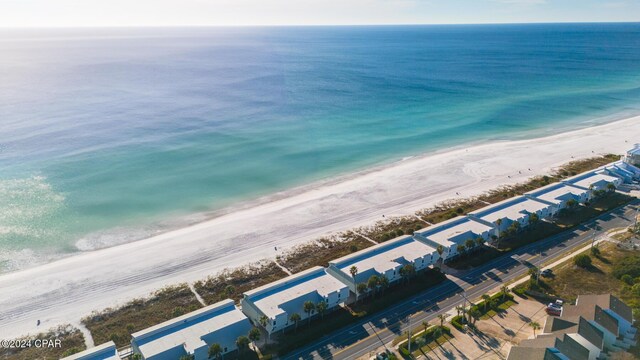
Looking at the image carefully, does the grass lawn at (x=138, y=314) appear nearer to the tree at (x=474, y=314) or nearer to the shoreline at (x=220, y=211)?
the shoreline at (x=220, y=211)

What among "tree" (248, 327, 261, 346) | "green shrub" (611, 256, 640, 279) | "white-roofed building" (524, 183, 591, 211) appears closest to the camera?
"tree" (248, 327, 261, 346)

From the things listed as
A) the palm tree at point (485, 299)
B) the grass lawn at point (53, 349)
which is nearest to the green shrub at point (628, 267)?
the palm tree at point (485, 299)

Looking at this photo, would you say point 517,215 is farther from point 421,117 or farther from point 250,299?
point 421,117

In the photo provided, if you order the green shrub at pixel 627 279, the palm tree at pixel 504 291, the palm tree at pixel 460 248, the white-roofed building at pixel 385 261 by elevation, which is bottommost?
the palm tree at pixel 504 291

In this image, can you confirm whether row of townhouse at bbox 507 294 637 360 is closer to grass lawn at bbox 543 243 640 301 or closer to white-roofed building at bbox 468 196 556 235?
grass lawn at bbox 543 243 640 301

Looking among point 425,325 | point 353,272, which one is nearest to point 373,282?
point 353,272

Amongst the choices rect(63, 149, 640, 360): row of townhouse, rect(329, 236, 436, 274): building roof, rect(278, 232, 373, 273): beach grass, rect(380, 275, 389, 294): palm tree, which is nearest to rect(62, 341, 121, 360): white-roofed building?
rect(63, 149, 640, 360): row of townhouse
